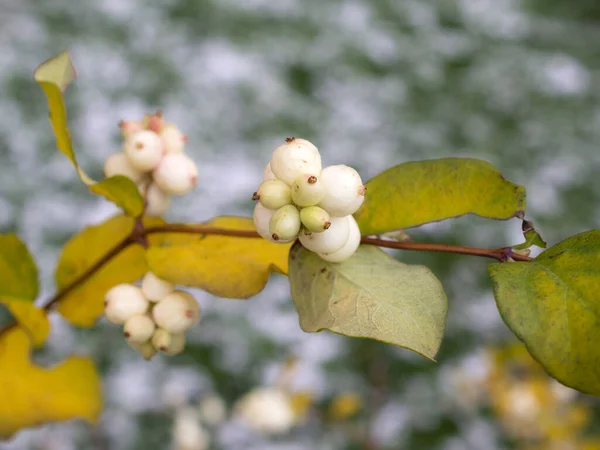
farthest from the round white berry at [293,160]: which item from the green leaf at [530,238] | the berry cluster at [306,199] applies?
the green leaf at [530,238]

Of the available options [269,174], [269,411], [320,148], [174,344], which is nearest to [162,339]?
[174,344]

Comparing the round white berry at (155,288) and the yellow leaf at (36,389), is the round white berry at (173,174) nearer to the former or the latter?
the round white berry at (155,288)

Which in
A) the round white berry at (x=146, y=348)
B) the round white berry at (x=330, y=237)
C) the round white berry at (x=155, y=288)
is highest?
the round white berry at (x=330, y=237)

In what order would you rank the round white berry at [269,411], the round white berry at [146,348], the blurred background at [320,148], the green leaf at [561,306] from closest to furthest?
the green leaf at [561,306] → the round white berry at [146,348] → the round white berry at [269,411] → the blurred background at [320,148]

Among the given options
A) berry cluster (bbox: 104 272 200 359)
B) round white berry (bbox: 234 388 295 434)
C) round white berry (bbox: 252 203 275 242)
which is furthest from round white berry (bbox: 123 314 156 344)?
round white berry (bbox: 234 388 295 434)

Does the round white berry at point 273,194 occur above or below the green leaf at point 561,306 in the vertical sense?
above

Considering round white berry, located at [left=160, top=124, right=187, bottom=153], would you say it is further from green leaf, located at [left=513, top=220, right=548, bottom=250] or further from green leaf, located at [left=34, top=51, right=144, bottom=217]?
green leaf, located at [left=513, top=220, right=548, bottom=250]

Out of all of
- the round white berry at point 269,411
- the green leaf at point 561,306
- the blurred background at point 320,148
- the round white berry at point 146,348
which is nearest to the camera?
the green leaf at point 561,306

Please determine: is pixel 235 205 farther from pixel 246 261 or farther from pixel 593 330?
pixel 593 330
